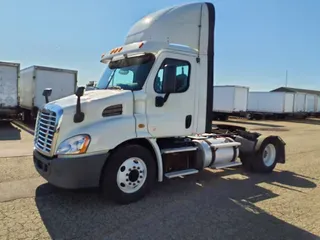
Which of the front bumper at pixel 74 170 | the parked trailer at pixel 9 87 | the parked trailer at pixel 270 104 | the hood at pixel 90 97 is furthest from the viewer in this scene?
the parked trailer at pixel 270 104

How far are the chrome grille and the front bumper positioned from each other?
241mm

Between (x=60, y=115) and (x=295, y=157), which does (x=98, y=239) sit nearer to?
(x=60, y=115)

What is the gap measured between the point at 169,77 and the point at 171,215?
234 centimetres

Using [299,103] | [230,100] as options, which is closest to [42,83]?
[230,100]

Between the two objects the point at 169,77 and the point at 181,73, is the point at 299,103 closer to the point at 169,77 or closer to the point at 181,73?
the point at 181,73

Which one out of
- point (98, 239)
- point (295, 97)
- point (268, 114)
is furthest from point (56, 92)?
point (295, 97)

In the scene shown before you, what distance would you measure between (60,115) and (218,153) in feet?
12.2

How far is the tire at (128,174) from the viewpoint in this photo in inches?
199

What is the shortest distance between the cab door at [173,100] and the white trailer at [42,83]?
516 inches

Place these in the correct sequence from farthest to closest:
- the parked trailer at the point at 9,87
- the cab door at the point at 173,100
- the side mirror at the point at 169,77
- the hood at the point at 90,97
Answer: the parked trailer at the point at 9,87, the cab door at the point at 173,100, the side mirror at the point at 169,77, the hood at the point at 90,97

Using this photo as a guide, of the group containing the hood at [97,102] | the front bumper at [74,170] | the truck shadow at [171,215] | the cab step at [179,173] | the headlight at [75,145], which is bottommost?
the truck shadow at [171,215]

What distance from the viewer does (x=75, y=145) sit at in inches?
188

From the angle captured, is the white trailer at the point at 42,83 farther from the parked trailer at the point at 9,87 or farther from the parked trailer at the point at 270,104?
the parked trailer at the point at 270,104

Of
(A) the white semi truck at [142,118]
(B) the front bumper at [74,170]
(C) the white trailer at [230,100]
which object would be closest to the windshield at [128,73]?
(A) the white semi truck at [142,118]
